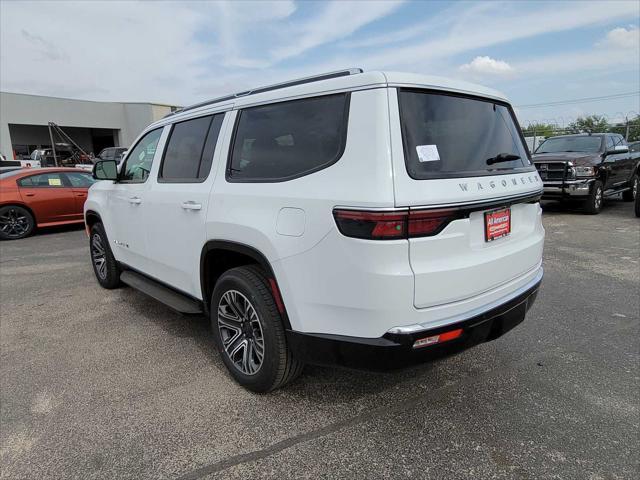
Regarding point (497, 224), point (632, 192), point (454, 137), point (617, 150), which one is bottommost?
point (632, 192)

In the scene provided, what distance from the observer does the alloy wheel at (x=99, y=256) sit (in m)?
5.23

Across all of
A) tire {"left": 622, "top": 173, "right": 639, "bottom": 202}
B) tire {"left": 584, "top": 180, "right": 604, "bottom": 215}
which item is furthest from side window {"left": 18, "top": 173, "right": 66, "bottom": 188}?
tire {"left": 622, "top": 173, "right": 639, "bottom": 202}

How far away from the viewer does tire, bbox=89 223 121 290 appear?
5027 mm

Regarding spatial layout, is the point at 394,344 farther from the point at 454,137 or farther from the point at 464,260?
the point at 454,137

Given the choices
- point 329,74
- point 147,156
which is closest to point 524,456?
point 329,74

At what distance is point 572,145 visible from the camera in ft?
35.3

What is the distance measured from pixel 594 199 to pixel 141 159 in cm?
977

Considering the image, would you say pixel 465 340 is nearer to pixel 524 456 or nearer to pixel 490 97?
pixel 524 456

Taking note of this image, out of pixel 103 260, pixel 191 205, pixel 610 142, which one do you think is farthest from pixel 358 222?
pixel 610 142

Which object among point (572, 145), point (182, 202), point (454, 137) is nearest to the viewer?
point (454, 137)

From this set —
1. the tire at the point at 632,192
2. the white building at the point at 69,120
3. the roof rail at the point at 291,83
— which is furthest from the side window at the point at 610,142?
the white building at the point at 69,120

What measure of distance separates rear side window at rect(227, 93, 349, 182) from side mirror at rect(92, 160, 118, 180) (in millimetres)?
2103

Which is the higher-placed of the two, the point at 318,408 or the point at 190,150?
the point at 190,150

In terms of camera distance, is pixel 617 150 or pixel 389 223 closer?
pixel 389 223
